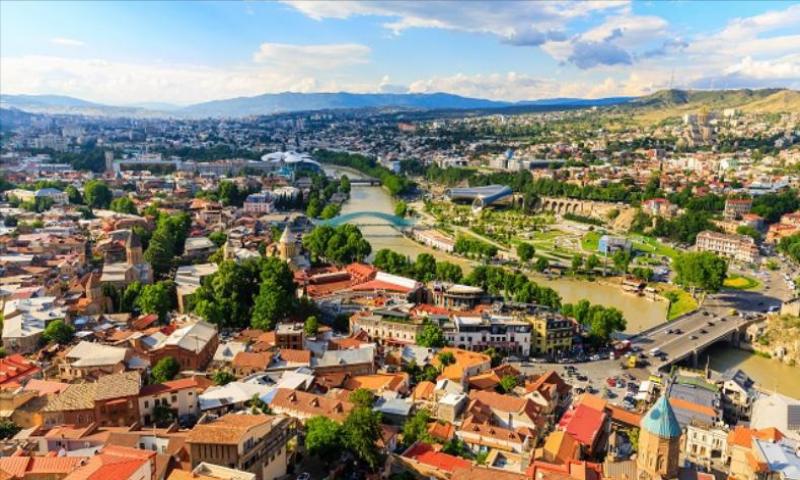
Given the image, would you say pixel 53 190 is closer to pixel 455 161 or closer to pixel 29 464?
pixel 29 464

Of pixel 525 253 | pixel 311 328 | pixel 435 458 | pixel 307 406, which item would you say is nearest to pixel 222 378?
pixel 307 406

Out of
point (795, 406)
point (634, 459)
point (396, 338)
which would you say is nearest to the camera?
point (634, 459)

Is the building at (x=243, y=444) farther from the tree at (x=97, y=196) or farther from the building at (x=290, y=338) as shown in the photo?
the tree at (x=97, y=196)

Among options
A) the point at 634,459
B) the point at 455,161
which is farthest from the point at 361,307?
the point at 455,161

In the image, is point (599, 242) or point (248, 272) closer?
point (248, 272)

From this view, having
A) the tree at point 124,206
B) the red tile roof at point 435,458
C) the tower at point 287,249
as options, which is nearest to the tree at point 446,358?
the red tile roof at point 435,458
